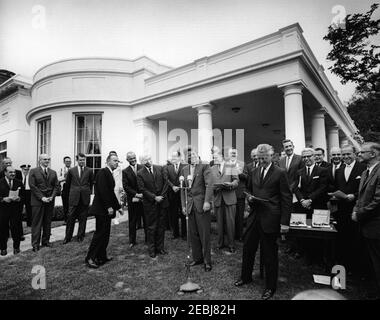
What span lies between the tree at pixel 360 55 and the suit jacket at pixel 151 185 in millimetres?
4390

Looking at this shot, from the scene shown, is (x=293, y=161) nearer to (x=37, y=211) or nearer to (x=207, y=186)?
(x=207, y=186)

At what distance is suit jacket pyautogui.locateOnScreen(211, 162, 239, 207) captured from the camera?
17.0ft

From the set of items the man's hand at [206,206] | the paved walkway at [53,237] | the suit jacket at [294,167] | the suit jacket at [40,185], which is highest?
the suit jacket at [294,167]

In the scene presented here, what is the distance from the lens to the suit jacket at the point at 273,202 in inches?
130

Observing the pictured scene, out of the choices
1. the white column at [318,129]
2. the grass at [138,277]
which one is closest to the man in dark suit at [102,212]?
the grass at [138,277]

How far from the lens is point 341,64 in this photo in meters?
6.60

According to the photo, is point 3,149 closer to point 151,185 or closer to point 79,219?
point 79,219

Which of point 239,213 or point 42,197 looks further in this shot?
point 239,213

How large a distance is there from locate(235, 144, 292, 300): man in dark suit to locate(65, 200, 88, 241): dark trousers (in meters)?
4.13

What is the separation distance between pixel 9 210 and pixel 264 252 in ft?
16.9

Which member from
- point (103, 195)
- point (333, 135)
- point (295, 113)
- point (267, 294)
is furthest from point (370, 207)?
→ point (333, 135)

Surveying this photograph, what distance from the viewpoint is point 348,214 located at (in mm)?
4176

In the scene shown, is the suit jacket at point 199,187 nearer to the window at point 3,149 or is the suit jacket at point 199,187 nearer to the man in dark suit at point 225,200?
the man in dark suit at point 225,200
